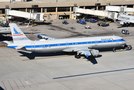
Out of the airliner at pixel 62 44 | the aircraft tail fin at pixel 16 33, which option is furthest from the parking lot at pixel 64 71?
the aircraft tail fin at pixel 16 33

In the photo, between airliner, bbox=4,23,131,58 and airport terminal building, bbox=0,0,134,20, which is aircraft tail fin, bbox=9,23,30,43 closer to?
airliner, bbox=4,23,131,58

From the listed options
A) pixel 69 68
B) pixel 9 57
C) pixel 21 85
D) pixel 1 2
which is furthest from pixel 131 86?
pixel 1 2

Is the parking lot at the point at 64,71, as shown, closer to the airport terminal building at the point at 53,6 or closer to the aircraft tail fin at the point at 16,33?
the aircraft tail fin at the point at 16,33

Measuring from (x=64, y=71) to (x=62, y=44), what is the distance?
9.38 m

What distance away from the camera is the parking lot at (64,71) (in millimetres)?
35438

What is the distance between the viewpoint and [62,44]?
49.6 meters

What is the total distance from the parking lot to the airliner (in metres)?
2.44

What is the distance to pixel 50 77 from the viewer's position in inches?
1532

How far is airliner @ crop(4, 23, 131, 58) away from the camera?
46.6 meters

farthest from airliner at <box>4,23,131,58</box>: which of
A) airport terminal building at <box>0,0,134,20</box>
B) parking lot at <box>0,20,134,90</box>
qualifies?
airport terminal building at <box>0,0,134,20</box>

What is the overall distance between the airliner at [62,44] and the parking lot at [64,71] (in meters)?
2.44

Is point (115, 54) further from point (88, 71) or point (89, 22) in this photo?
point (89, 22)

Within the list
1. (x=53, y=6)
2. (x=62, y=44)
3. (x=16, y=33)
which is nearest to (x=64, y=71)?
(x=62, y=44)

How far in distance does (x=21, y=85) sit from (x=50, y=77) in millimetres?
6050
